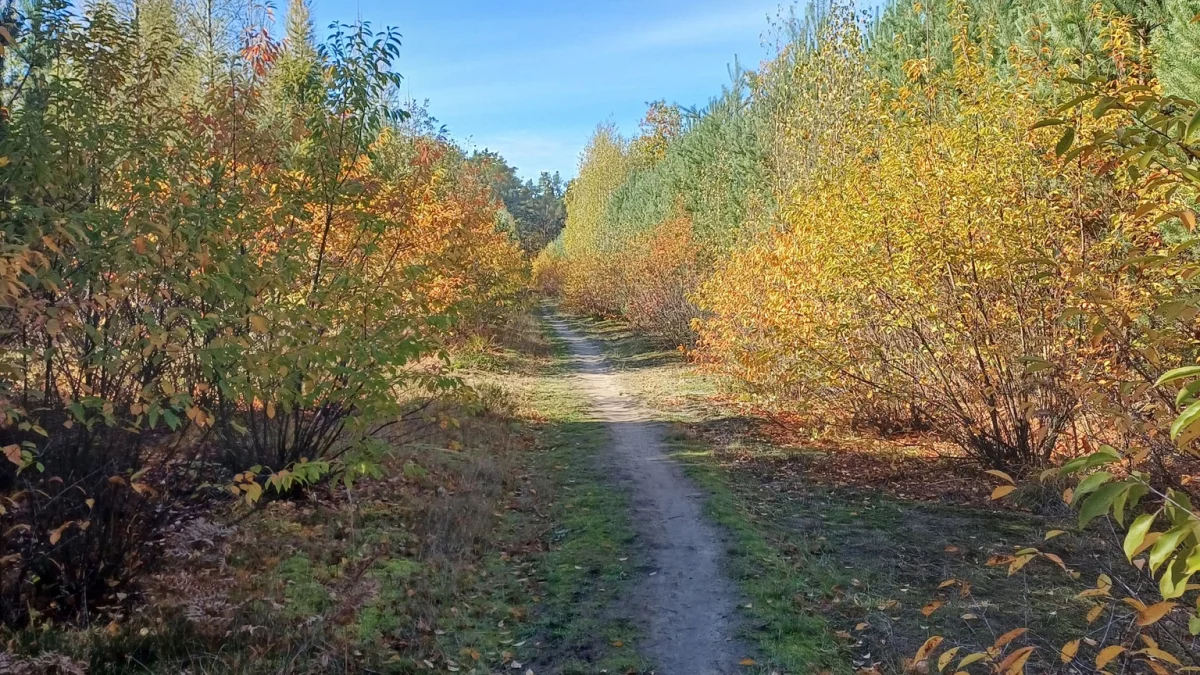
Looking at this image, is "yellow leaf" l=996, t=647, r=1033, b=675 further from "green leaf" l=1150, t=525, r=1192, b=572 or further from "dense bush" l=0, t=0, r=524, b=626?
"dense bush" l=0, t=0, r=524, b=626

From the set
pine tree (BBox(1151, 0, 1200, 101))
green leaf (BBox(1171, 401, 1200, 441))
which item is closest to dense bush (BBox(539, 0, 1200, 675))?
pine tree (BBox(1151, 0, 1200, 101))

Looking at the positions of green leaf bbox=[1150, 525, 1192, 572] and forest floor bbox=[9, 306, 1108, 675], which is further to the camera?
forest floor bbox=[9, 306, 1108, 675]

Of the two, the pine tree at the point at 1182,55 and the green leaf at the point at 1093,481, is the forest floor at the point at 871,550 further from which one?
the pine tree at the point at 1182,55

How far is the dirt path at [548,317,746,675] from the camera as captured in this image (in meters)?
4.71

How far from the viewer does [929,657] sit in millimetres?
4637

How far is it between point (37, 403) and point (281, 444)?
2654mm

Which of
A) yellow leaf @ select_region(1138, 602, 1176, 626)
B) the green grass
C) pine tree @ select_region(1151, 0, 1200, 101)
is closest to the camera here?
yellow leaf @ select_region(1138, 602, 1176, 626)

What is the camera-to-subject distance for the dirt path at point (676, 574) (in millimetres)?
4707

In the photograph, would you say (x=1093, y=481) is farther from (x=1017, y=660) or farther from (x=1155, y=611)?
(x=1017, y=660)

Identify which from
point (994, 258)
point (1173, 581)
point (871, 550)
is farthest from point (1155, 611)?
point (994, 258)

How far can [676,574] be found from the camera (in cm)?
592

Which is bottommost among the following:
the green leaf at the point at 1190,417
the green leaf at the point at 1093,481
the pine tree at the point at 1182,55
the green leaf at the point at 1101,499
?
the green leaf at the point at 1101,499

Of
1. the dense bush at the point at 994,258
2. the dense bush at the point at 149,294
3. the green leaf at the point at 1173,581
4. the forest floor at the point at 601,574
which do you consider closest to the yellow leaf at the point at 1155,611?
the green leaf at the point at 1173,581

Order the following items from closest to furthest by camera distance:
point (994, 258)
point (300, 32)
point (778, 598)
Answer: point (778, 598)
point (994, 258)
point (300, 32)
